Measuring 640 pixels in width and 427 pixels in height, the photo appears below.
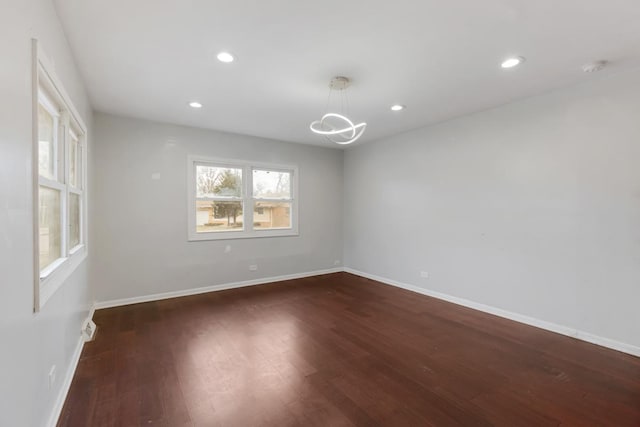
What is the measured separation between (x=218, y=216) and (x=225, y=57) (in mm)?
3036

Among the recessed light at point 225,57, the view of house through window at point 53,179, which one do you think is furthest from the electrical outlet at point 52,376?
the recessed light at point 225,57

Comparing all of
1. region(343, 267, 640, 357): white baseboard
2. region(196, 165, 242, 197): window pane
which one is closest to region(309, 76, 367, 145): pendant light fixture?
region(196, 165, 242, 197): window pane

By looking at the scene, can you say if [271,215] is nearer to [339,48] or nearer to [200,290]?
[200,290]

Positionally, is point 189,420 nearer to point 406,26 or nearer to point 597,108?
point 406,26

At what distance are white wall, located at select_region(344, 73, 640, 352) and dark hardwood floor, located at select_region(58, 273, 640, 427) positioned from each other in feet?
1.48

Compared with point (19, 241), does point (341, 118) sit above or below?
above

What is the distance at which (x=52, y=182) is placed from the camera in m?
2.03

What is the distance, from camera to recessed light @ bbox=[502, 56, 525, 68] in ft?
8.57

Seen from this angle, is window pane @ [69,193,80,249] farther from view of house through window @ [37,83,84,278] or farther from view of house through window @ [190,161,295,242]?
view of house through window @ [190,161,295,242]

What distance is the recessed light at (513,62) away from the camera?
2.61 m

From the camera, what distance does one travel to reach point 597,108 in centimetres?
302

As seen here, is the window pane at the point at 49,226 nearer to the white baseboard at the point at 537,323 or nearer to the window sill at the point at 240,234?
the window sill at the point at 240,234

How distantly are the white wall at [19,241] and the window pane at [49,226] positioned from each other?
0.36m

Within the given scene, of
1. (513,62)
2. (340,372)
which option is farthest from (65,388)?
(513,62)
